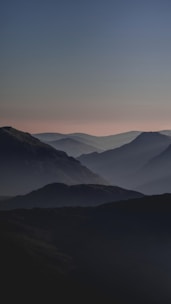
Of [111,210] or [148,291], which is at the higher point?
[111,210]

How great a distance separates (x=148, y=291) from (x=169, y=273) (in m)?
12.2

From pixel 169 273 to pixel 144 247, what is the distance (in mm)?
13058

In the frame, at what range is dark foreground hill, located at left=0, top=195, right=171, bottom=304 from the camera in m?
81.6

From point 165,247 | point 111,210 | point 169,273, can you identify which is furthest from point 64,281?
point 111,210

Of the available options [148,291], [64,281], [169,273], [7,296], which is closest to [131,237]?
[169,273]

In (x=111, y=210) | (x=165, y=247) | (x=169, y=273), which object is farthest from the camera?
(x=111, y=210)

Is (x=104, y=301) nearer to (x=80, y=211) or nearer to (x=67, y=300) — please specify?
(x=67, y=300)

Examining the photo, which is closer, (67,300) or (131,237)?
(67,300)

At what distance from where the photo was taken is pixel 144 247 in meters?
110

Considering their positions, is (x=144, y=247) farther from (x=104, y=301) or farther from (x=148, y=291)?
(x=104, y=301)

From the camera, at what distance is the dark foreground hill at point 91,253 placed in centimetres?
8156

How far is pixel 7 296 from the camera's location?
7506 centimetres

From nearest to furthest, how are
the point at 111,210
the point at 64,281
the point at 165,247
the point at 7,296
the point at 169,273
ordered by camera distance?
the point at 7,296
the point at 64,281
the point at 169,273
the point at 165,247
the point at 111,210

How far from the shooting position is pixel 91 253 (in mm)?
103438
